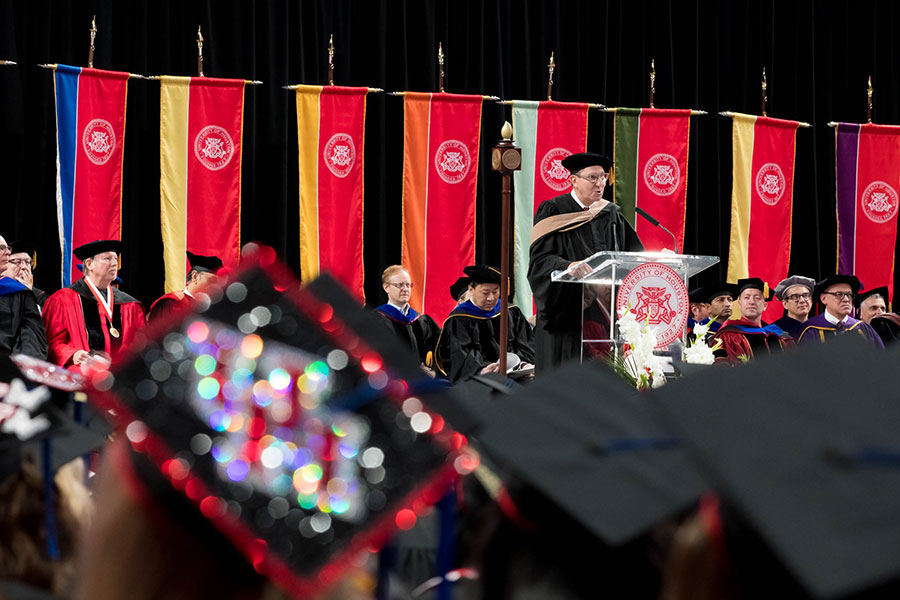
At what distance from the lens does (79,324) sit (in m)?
7.59

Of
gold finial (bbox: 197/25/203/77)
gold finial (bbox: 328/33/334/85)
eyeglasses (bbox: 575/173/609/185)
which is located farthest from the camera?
gold finial (bbox: 328/33/334/85)

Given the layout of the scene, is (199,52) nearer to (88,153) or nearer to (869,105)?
(88,153)

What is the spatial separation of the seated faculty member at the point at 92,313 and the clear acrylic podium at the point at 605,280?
3.49m

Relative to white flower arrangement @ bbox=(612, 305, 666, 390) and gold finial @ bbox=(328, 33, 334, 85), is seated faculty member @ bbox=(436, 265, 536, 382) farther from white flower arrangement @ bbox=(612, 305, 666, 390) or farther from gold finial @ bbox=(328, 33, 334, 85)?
white flower arrangement @ bbox=(612, 305, 666, 390)

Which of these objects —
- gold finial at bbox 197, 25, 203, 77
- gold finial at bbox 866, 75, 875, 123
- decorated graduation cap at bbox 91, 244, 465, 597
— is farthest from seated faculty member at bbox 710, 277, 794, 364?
decorated graduation cap at bbox 91, 244, 465, 597

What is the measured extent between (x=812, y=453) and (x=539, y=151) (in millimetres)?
9796

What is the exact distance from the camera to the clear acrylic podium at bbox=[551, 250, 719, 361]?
5285mm

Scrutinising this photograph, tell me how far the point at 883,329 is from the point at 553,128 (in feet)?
12.3

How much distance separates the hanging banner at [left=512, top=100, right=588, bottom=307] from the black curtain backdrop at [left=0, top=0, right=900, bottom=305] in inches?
43.6

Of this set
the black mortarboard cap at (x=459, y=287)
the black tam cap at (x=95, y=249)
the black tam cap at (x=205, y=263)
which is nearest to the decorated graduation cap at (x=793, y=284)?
the black mortarboard cap at (x=459, y=287)

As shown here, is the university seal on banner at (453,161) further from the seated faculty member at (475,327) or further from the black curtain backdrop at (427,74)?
the seated faculty member at (475,327)

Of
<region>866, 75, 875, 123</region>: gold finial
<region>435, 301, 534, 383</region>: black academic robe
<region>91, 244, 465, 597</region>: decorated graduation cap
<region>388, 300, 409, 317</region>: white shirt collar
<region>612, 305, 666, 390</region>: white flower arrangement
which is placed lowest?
<region>435, 301, 534, 383</region>: black academic robe

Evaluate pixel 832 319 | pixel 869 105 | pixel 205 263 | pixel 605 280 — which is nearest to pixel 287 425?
pixel 605 280

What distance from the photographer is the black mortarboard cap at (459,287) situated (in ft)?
32.6
